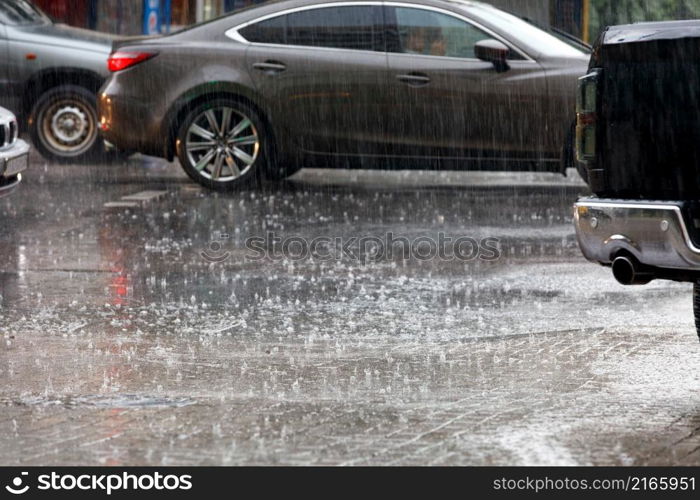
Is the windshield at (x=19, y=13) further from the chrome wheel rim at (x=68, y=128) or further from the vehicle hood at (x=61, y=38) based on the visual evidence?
the chrome wheel rim at (x=68, y=128)

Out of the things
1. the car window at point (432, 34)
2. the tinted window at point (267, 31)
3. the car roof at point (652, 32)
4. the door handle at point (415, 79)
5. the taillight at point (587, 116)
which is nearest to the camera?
the car roof at point (652, 32)

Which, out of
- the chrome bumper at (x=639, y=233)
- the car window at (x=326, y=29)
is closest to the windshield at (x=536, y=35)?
the car window at (x=326, y=29)

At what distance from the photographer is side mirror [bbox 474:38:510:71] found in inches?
558

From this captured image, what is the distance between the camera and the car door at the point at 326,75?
568 inches

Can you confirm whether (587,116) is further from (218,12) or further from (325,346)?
(218,12)

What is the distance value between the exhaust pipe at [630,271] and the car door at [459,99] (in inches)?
292

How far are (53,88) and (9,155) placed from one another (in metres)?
5.16

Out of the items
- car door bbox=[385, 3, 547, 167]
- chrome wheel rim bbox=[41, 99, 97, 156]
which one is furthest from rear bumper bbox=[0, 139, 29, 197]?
chrome wheel rim bbox=[41, 99, 97, 156]

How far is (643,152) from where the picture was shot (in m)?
6.80

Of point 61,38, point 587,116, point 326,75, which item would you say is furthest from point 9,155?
point 587,116

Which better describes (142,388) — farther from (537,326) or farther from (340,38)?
(340,38)

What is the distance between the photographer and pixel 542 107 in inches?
555
